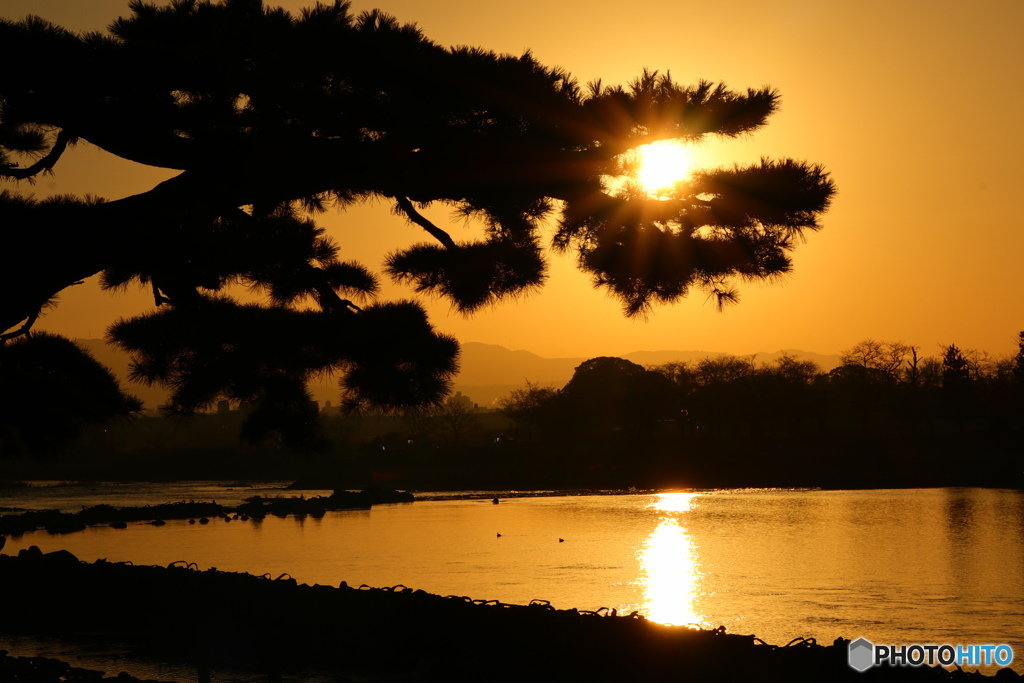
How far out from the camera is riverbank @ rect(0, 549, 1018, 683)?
493 centimetres

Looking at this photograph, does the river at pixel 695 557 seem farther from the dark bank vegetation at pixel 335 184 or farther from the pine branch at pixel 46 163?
the pine branch at pixel 46 163

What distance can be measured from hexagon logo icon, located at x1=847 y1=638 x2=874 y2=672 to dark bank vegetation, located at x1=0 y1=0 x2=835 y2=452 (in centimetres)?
191

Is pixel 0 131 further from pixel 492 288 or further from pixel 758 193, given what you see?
pixel 758 193

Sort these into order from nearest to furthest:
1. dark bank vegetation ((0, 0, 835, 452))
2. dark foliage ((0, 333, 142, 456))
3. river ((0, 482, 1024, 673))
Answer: dark bank vegetation ((0, 0, 835, 452)) < dark foliage ((0, 333, 142, 456)) < river ((0, 482, 1024, 673))

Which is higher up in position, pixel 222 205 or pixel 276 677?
pixel 222 205

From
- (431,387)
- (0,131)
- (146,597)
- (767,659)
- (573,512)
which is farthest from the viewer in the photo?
(573,512)

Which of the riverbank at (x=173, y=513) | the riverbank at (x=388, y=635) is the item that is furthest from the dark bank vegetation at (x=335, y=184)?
the riverbank at (x=173, y=513)

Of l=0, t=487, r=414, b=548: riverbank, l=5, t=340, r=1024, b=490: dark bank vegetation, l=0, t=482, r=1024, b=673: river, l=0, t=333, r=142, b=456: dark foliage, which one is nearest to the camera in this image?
l=0, t=333, r=142, b=456: dark foliage

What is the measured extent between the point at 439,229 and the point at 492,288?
0.45 meters

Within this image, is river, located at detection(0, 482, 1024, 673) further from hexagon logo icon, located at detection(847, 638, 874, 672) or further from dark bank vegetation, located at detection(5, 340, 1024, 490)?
dark bank vegetation, located at detection(5, 340, 1024, 490)

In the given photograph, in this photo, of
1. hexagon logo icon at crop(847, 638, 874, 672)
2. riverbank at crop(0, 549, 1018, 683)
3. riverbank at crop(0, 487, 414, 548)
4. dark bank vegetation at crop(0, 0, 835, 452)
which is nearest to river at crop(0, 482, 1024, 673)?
riverbank at crop(0, 487, 414, 548)

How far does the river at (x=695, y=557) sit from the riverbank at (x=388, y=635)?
620cm

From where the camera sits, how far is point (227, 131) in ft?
16.2

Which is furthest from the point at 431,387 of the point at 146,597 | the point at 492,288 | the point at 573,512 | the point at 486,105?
the point at 573,512
